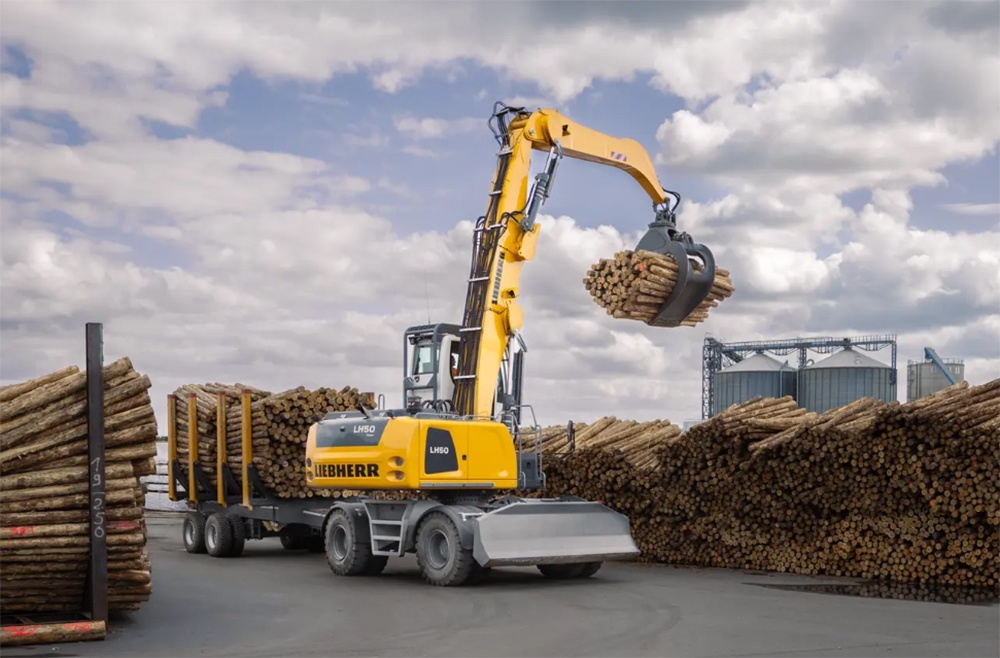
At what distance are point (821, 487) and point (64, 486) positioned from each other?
36.8 ft

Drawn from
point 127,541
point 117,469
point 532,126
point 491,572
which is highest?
point 532,126

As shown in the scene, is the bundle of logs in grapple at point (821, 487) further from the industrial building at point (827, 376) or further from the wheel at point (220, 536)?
the industrial building at point (827, 376)

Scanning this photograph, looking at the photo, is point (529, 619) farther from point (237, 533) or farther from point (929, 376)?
point (929, 376)

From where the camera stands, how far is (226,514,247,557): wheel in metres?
20.6

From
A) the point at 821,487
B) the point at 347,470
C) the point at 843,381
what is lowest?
the point at 821,487

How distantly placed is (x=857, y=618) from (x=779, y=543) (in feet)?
16.3

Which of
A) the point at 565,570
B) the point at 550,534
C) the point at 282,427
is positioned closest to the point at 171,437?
the point at 282,427

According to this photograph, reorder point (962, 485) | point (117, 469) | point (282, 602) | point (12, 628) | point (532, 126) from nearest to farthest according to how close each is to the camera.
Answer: point (12, 628), point (117, 469), point (282, 602), point (962, 485), point (532, 126)

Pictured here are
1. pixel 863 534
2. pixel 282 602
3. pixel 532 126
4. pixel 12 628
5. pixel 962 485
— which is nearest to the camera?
pixel 12 628

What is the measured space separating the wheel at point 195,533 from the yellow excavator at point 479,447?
3.23 m

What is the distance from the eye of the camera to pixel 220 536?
20516 millimetres

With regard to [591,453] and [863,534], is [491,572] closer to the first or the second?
[591,453]

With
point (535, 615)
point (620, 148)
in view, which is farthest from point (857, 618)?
point (620, 148)

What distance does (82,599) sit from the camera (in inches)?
472
